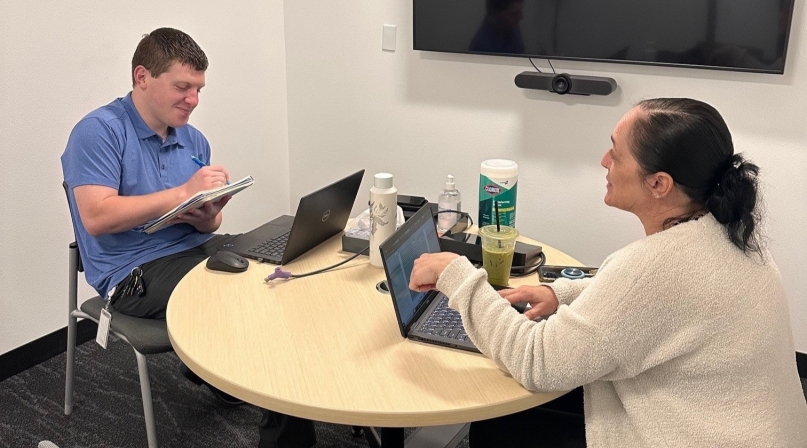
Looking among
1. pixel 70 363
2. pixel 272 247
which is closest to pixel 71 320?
pixel 70 363

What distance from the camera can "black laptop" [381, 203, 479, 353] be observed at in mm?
1341

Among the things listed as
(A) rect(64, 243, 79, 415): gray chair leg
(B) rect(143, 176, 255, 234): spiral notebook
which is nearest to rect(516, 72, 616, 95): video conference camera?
(B) rect(143, 176, 255, 234): spiral notebook

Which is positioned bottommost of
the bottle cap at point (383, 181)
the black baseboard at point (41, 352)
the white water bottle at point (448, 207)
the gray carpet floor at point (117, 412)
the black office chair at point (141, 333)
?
the gray carpet floor at point (117, 412)

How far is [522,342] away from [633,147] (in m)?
0.40

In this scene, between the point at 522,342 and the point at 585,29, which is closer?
the point at 522,342

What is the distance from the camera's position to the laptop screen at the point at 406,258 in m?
1.32

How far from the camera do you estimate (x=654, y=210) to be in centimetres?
129

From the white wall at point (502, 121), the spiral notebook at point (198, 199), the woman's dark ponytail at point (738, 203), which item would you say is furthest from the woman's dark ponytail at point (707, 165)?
the white wall at point (502, 121)

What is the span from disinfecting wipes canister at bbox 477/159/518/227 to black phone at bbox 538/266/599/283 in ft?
0.71

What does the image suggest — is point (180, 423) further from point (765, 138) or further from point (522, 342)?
point (765, 138)

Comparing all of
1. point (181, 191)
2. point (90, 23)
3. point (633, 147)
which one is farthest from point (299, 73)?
point (633, 147)

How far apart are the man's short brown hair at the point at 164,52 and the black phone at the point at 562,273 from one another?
3.88 ft

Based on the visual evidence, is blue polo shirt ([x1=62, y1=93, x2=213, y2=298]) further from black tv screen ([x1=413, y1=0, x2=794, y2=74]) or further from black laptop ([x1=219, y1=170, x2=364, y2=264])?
black tv screen ([x1=413, y1=0, x2=794, y2=74])

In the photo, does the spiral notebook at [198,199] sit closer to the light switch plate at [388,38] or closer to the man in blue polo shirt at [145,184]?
the man in blue polo shirt at [145,184]
